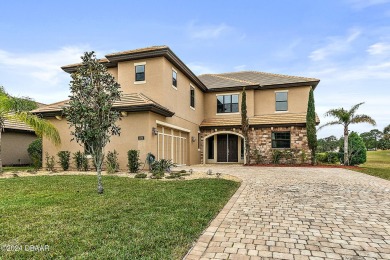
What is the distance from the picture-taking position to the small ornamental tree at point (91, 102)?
7.38 m

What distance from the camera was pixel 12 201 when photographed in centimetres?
641

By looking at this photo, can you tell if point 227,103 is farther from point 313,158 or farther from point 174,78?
point 313,158

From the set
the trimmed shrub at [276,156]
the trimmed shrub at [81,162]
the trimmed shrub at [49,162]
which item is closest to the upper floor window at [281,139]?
the trimmed shrub at [276,156]

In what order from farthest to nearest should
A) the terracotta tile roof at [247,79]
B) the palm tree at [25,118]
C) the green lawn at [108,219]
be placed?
1. the terracotta tile roof at [247,79]
2. the palm tree at [25,118]
3. the green lawn at [108,219]

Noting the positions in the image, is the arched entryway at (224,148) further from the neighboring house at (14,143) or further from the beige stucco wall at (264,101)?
the neighboring house at (14,143)

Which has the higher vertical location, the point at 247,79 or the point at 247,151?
the point at 247,79

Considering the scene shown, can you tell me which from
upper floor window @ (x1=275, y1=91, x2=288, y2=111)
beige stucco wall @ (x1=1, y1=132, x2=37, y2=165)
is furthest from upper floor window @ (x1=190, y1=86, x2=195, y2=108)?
beige stucco wall @ (x1=1, y1=132, x2=37, y2=165)

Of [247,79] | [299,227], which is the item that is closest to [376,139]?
[247,79]

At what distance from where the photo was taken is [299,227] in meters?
4.71

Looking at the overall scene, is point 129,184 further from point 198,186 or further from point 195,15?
point 195,15

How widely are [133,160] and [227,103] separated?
11854mm

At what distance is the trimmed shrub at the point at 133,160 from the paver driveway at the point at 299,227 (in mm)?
6906

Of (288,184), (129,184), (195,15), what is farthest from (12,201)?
(195,15)

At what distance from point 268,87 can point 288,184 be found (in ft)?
44.5
